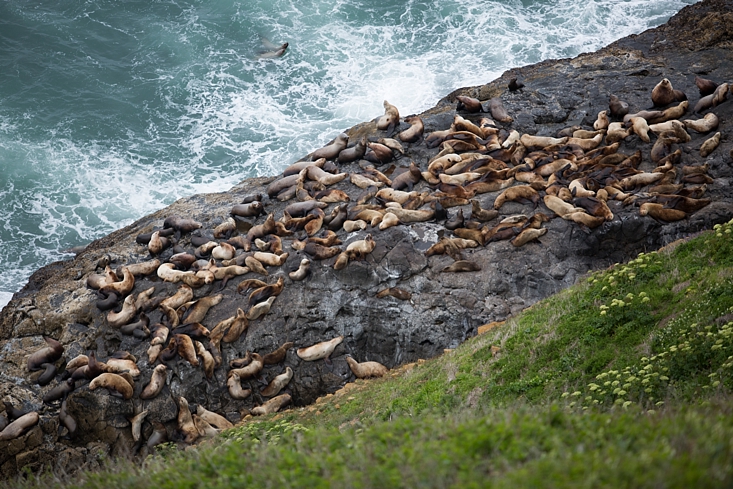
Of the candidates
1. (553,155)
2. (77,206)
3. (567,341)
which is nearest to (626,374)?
(567,341)

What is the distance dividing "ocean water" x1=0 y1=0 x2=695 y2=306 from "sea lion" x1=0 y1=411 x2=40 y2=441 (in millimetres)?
11977

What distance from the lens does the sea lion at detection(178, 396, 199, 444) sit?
1338 centimetres

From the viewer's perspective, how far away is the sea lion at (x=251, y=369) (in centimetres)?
1415

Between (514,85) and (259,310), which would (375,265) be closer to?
(259,310)

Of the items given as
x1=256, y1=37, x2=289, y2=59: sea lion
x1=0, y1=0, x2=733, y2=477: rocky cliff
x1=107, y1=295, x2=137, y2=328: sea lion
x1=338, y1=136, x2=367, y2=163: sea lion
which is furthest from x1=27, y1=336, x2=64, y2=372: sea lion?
x1=256, y1=37, x2=289, y2=59: sea lion

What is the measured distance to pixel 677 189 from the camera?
49.9 feet

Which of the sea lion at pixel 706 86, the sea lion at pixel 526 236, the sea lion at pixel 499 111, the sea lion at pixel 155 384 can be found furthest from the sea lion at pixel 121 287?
the sea lion at pixel 706 86

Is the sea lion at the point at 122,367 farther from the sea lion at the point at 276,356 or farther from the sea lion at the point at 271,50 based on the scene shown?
the sea lion at the point at 271,50

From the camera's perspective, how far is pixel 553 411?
710cm

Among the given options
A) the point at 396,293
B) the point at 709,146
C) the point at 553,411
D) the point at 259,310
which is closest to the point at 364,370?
the point at 396,293

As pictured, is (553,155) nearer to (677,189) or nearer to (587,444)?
(677,189)

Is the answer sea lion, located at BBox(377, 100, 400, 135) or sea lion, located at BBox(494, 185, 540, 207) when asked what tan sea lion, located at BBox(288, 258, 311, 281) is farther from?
sea lion, located at BBox(377, 100, 400, 135)

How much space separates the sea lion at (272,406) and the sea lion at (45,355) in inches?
203

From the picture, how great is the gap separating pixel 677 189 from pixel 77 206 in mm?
23652
